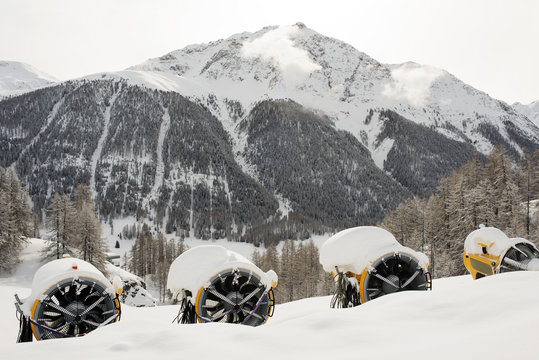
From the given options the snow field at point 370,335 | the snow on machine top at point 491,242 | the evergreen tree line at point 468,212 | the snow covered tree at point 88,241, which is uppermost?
the snow field at point 370,335

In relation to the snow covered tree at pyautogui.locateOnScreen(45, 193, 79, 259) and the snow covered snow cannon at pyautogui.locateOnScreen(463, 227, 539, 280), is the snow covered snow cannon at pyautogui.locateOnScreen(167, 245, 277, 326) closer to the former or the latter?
the snow covered snow cannon at pyautogui.locateOnScreen(463, 227, 539, 280)

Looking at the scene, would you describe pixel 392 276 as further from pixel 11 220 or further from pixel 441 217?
pixel 11 220

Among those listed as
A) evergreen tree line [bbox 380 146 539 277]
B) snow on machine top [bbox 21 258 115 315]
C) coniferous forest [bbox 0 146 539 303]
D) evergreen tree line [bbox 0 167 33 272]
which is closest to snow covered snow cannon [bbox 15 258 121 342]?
snow on machine top [bbox 21 258 115 315]

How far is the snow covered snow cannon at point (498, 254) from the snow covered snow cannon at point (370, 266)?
3036 millimetres

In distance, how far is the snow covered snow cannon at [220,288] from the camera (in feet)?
23.9

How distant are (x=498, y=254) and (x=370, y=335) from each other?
8.01 m

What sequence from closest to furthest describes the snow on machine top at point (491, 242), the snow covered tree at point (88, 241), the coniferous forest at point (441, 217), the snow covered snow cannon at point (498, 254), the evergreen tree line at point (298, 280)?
the snow covered snow cannon at point (498, 254)
the snow on machine top at point (491, 242)
the coniferous forest at point (441, 217)
the snow covered tree at point (88, 241)
the evergreen tree line at point (298, 280)

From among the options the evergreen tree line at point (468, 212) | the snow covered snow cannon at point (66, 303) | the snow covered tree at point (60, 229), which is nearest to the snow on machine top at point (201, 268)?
the snow covered snow cannon at point (66, 303)

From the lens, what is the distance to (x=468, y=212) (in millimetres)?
29875

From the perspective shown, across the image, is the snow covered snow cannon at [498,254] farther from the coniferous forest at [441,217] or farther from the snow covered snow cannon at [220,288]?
the coniferous forest at [441,217]

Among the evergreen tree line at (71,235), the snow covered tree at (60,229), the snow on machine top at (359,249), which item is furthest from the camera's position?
the evergreen tree line at (71,235)

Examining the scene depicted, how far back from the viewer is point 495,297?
437 cm

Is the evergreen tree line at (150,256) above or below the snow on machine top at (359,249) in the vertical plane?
below

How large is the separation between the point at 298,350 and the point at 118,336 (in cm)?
231
